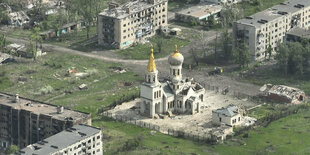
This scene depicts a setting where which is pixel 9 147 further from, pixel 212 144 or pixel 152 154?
pixel 212 144

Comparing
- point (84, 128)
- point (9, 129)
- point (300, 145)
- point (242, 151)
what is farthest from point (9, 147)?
point (300, 145)

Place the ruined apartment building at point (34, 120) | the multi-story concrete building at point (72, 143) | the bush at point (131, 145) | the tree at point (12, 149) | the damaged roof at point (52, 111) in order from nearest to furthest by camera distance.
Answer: the multi-story concrete building at point (72, 143) → the tree at point (12, 149) → the ruined apartment building at point (34, 120) → the damaged roof at point (52, 111) → the bush at point (131, 145)

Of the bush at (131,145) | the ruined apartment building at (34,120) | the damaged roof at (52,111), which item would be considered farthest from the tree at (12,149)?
the bush at (131,145)

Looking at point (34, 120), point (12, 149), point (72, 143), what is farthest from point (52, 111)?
point (72, 143)

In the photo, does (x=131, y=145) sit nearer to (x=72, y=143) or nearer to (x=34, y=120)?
(x=72, y=143)

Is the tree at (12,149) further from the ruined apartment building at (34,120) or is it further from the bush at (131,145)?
the bush at (131,145)

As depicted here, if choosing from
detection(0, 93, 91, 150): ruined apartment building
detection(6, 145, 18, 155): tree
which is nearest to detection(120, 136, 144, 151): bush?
detection(0, 93, 91, 150): ruined apartment building
